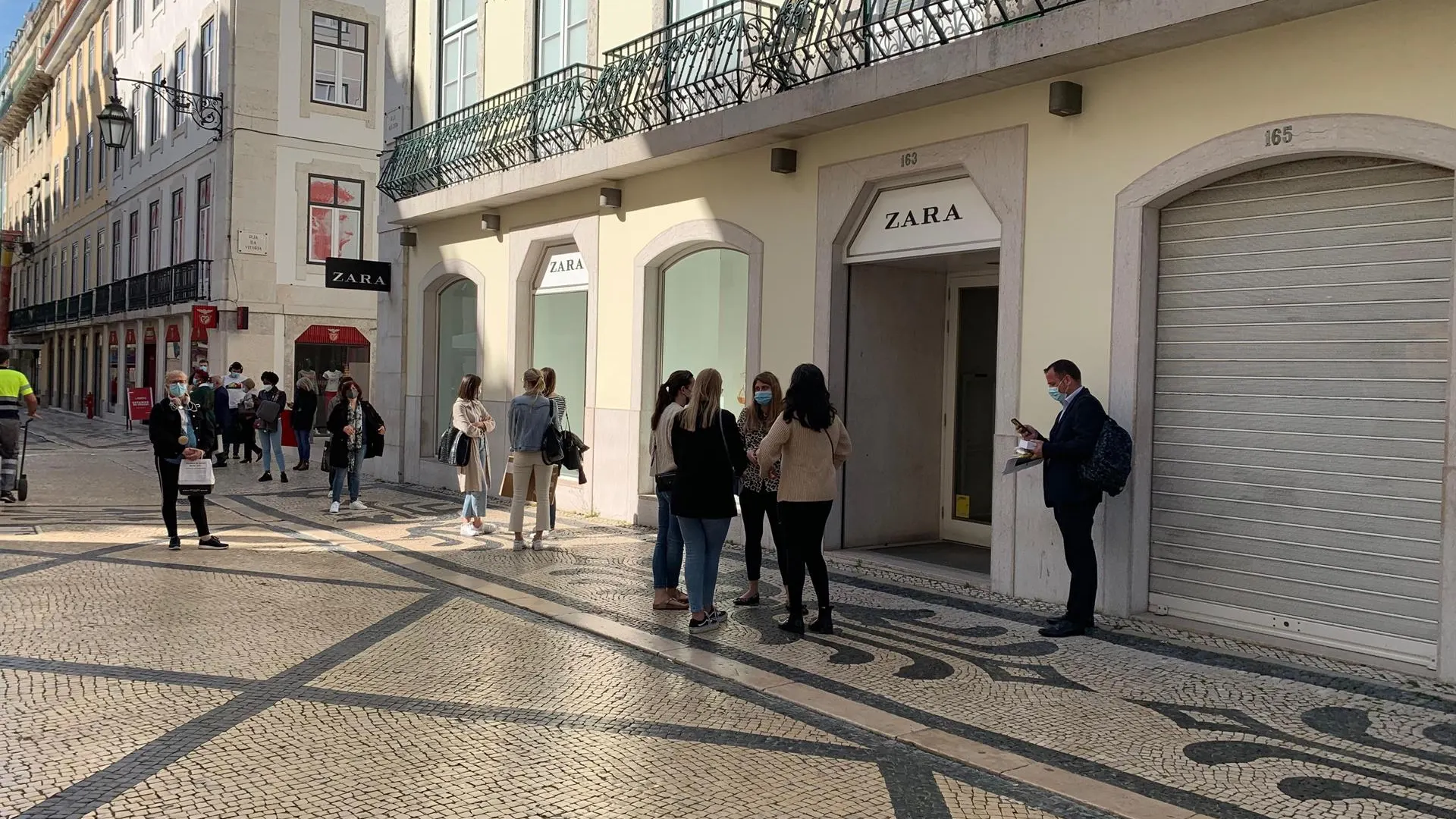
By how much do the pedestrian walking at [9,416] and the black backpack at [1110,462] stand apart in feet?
37.9

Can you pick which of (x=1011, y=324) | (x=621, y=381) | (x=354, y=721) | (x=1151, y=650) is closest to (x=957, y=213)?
(x=1011, y=324)

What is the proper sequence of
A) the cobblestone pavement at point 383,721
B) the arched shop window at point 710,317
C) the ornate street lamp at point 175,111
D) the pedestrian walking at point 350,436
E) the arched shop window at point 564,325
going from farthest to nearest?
the ornate street lamp at point 175,111, the arched shop window at point 564,325, the pedestrian walking at point 350,436, the arched shop window at point 710,317, the cobblestone pavement at point 383,721

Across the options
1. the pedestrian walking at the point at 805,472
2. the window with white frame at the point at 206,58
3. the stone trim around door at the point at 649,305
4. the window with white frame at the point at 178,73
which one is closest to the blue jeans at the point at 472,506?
the stone trim around door at the point at 649,305

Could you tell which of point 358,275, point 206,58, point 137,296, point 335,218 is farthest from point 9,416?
point 137,296

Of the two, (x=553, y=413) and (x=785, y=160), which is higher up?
(x=785, y=160)

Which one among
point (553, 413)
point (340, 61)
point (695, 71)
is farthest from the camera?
point (340, 61)

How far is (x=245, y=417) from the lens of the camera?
62.4 feet

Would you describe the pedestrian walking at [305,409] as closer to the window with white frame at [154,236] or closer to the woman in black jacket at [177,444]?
the woman in black jacket at [177,444]

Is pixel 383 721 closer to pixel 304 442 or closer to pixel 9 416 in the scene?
pixel 9 416

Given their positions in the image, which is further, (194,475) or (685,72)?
(685,72)

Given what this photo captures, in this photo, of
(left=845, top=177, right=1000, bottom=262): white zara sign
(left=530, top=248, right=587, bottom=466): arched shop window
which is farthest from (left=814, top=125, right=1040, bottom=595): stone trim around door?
(left=530, top=248, right=587, bottom=466): arched shop window

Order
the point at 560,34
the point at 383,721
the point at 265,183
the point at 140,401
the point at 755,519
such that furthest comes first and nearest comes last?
the point at 265,183, the point at 140,401, the point at 560,34, the point at 755,519, the point at 383,721

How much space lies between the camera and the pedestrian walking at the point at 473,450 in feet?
36.6

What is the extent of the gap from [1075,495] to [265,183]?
25.2 m
